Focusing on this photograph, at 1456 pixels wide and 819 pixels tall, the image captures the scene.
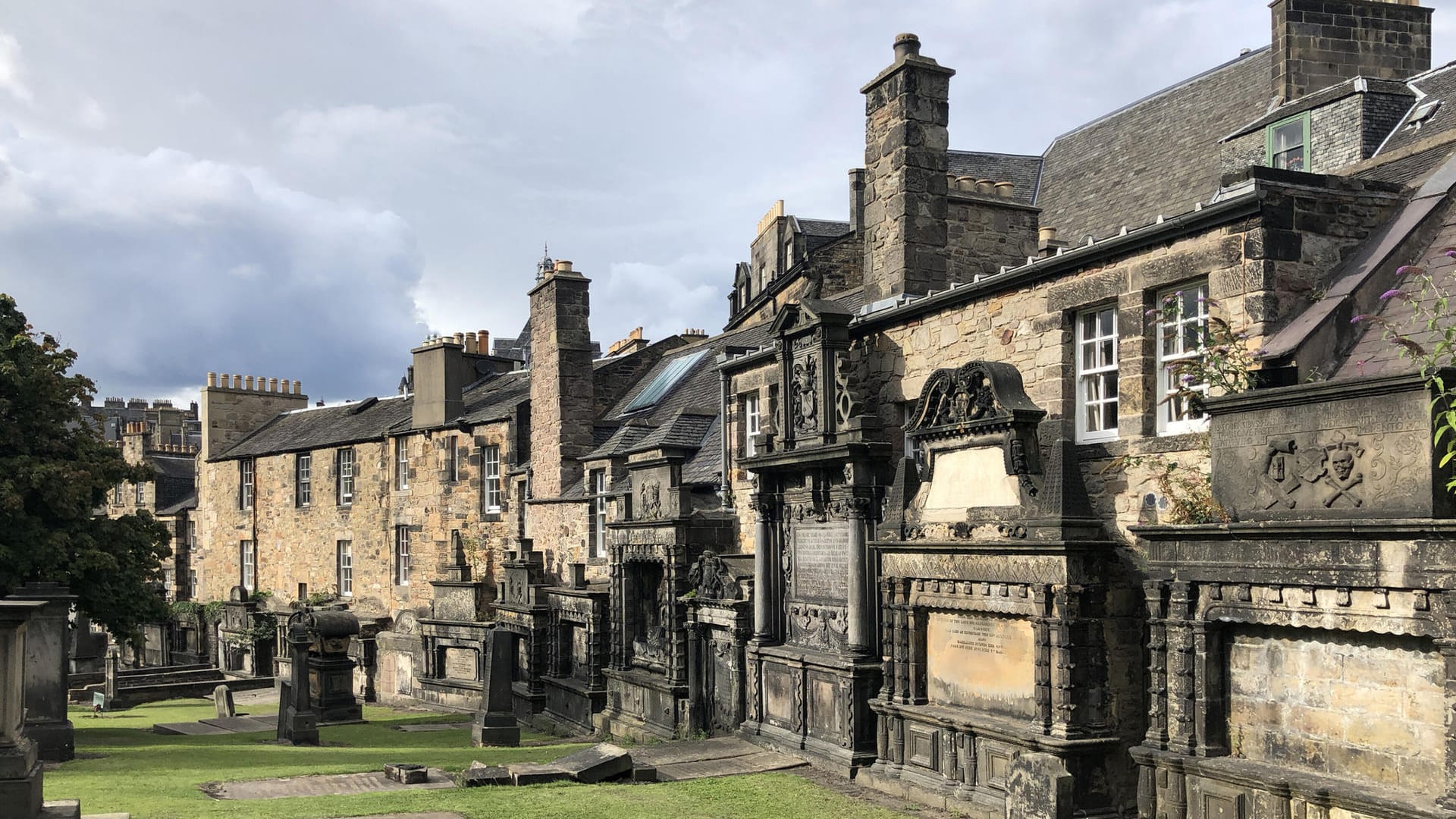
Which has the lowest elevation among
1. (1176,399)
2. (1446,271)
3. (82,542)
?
(82,542)

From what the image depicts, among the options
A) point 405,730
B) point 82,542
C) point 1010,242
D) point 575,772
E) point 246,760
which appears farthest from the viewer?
point 405,730

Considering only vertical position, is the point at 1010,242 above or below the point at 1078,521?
above

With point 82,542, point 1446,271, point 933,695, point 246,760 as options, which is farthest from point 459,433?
point 1446,271

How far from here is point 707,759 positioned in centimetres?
1547

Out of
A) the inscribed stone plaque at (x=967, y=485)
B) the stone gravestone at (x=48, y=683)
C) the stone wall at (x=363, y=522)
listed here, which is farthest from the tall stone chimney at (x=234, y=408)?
the inscribed stone plaque at (x=967, y=485)

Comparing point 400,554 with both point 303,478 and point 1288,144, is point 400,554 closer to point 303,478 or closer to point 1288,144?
point 303,478

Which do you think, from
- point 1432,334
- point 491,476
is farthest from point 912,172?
point 491,476

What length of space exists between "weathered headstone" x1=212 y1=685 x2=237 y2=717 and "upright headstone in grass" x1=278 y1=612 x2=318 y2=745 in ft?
15.0

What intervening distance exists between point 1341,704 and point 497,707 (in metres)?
14.3

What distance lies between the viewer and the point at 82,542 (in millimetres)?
19094

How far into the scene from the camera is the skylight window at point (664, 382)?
2720cm

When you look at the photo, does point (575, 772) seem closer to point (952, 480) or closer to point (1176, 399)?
point (952, 480)

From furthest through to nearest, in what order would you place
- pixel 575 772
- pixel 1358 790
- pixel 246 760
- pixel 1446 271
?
pixel 246 760
pixel 575 772
pixel 1446 271
pixel 1358 790

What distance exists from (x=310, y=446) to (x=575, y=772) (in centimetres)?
2595
